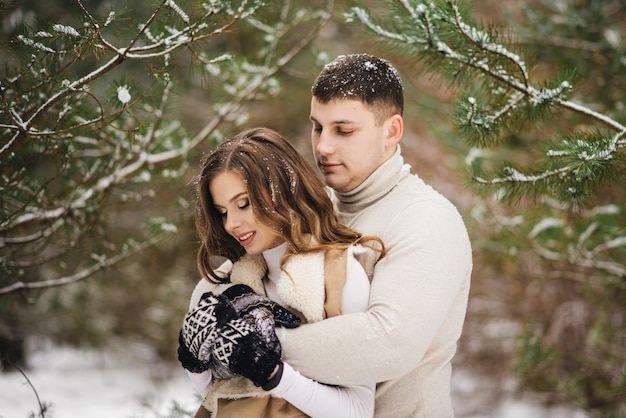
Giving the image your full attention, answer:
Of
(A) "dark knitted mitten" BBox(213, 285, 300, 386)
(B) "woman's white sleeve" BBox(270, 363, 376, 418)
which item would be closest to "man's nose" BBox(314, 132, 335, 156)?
(A) "dark knitted mitten" BBox(213, 285, 300, 386)

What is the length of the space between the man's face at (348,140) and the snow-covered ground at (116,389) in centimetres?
322

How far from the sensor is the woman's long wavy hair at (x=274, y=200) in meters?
2.10

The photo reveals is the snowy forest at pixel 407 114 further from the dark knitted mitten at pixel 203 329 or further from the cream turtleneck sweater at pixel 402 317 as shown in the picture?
the dark knitted mitten at pixel 203 329

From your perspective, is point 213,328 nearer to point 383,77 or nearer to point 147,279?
point 383,77

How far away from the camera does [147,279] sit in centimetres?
859

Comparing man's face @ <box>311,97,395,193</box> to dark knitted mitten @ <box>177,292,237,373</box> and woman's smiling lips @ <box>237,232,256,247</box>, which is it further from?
dark knitted mitten @ <box>177,292,237,373</box>

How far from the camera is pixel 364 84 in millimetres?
2279

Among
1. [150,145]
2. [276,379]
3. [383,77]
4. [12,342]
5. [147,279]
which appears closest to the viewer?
[276,379]

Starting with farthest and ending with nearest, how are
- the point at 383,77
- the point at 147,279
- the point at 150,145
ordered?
1. the point at 147,279
2. the point at 150,145
3. the point at 383,77

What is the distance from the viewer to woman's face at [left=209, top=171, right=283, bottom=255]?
6.92ft

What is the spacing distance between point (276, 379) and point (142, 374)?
20.9 feet

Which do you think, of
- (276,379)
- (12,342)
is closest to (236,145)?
(276,379)

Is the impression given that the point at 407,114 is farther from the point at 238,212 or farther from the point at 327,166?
the point at 238,212

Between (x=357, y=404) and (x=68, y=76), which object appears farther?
(x=68, y=76)
